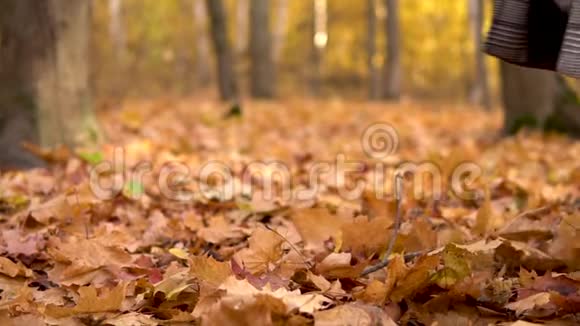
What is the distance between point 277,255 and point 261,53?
13.9 metres

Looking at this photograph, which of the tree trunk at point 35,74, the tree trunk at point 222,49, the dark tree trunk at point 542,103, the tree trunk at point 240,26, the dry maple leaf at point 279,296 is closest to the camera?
the dry maple leaf at point 279,296

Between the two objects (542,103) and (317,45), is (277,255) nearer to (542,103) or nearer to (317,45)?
(542,103)

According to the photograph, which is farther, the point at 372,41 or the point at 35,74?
the point at 372,41

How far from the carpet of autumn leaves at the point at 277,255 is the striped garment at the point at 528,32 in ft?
1.36

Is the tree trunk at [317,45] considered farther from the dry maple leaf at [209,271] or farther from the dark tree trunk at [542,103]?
the dry maple leaf at [209,271]

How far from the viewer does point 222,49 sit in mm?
10016

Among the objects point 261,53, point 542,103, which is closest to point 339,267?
point 542,103

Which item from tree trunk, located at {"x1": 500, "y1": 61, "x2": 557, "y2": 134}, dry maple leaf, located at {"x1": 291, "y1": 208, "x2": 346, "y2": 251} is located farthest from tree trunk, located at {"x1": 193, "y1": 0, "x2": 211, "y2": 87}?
dry maple leaf, located at {"x1": 291, "y1": 208, "x2": 346, "y2": 251}

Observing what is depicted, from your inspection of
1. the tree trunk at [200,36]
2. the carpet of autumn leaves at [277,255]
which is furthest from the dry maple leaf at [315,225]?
the tree trunk at [200,36]

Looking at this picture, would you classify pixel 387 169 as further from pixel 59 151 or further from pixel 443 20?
pixel 443 20

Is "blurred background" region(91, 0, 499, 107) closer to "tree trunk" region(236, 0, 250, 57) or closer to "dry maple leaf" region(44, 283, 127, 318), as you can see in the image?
"tree trunk" region(236, 0, 250, 57)

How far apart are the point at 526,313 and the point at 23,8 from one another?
10.9 feet

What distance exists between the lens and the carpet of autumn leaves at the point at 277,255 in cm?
160

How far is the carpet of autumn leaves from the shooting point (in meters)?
1.60
